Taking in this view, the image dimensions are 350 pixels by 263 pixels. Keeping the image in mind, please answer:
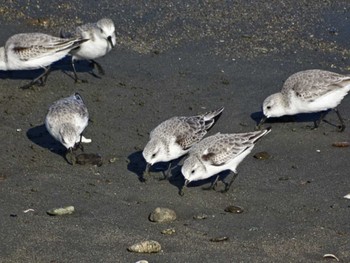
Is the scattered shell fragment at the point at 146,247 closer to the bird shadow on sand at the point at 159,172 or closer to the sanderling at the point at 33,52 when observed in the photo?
the bird shadow on sand at the point at 159,172

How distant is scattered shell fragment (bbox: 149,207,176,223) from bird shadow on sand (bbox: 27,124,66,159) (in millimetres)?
2011

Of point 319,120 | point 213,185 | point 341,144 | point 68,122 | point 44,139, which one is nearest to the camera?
point 213,185

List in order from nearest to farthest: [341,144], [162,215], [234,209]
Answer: [162,215] < [234,209] < [341,144]

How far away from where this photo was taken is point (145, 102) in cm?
1213

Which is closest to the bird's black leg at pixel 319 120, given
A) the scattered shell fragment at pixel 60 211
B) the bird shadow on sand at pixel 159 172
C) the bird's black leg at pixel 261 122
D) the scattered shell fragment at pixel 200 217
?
the bird's black leg at pixel 261 122

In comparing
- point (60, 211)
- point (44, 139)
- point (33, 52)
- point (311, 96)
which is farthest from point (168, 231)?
point (33, 52)

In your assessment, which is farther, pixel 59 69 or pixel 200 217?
pixel 59 69

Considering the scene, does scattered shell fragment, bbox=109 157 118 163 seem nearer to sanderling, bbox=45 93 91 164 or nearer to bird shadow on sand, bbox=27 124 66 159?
sanderling, bbox=45 93 91 164

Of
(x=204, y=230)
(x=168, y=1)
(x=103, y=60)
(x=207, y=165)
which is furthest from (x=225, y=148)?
(x=168, y=1)

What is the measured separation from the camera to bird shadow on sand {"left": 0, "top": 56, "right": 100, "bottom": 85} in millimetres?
13078

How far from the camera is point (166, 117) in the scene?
11742mm

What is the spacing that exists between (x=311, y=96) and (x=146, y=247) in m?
4.10

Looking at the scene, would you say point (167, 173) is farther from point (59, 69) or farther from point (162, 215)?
point (59, 69)


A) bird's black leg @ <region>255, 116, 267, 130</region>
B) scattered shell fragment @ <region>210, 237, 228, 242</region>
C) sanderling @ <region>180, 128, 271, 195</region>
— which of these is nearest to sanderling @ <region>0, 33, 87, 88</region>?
bird's black leg @ <region>255, 116, 267, 130</region>
